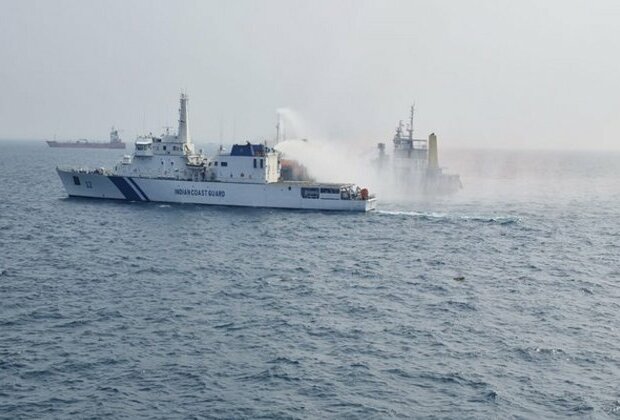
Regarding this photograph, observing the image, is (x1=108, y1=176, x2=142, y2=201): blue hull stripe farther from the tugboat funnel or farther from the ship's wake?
the tugboat funnel

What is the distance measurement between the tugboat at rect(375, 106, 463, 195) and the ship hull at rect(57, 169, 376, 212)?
33874mm

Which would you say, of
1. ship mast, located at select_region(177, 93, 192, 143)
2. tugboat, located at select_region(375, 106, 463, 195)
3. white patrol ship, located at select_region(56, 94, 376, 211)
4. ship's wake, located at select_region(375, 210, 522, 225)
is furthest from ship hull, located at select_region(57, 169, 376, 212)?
tugboat, located at select_region(375, 106, 463, 195)

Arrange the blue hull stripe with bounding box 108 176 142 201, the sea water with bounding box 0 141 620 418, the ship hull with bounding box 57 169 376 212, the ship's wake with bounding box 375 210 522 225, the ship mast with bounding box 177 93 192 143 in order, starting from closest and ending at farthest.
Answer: the sea water with bounding box 0 141 620 418 < the ship's wake with bounding box 375 210 522 225 < the ship hull with bounding box 57 169 376 212 < the blue hull stripe with bounding box 108 176 142 201 < the ship mast with bounding box 177 93 192 143

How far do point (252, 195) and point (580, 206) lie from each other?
56.5 metres

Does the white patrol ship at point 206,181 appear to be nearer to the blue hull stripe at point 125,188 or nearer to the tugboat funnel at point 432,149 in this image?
the blue hull stripe at point 125,188

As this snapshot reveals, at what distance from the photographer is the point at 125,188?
3725 inches

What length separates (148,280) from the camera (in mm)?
50625

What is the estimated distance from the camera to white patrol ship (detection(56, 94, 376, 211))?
9194cm

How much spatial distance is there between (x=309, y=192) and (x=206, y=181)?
14956 mm

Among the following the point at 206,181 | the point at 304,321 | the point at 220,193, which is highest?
the point at 206,181

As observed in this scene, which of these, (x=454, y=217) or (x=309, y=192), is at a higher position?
(x=309, y=192)

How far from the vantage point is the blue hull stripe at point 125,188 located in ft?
309

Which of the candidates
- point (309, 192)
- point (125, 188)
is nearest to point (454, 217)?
point (309, 192)

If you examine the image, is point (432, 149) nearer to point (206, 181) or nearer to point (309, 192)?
point (309, 192)
